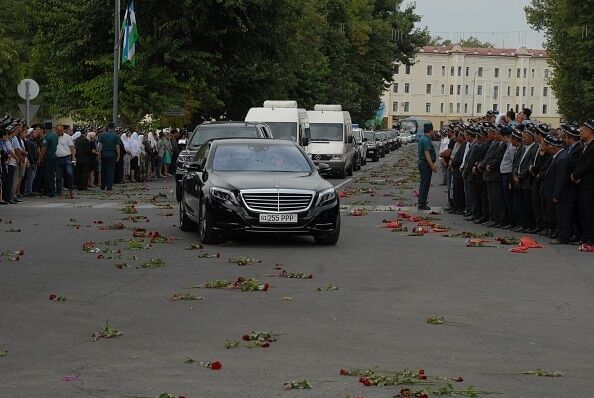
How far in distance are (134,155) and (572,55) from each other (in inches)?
1499

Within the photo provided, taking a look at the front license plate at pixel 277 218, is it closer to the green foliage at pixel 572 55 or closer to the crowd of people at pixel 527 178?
the crowd of people at pixel 527 178

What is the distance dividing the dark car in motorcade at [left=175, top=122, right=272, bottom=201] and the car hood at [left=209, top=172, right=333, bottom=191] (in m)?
9.27

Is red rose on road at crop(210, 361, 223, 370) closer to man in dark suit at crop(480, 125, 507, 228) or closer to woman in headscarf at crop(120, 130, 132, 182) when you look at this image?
man in dark suit at crop(480, 125, 507, 228)

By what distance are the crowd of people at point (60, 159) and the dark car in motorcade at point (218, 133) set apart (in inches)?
143

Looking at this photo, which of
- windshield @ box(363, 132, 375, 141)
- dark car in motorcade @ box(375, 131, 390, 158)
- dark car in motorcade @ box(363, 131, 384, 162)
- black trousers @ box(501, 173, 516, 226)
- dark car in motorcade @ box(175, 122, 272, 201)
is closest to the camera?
black trousers @ box(501, 173, 516, 226)

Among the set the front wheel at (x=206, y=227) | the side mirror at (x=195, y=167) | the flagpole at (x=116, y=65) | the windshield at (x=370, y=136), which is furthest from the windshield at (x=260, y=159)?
the windshield at (x=370, y=136)

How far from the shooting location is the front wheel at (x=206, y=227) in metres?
19.4

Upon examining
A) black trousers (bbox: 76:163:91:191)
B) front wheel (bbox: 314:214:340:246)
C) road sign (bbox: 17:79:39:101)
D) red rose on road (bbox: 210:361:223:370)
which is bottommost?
black trousers (bbox: 76:163:91:191)

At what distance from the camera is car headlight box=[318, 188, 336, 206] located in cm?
1939

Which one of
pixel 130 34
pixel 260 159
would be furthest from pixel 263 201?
pixel 130 34

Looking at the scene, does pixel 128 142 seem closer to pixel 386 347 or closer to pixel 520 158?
pixel 520 158

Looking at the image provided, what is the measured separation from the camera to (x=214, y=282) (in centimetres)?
1444

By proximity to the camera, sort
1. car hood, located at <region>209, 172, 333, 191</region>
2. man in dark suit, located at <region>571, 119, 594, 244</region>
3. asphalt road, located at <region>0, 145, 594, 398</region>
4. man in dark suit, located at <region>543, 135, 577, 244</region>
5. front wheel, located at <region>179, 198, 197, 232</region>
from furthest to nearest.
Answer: front wheel, located at <region>179, 198, 197, 232</region> → man in dark suit, located at <region>543, 135, 577, 244</region> → man in dark suit, located at <region>571, 119, 594, 244</region> → car hood, located at <region>209, 172, 333, 191</region> → asphalt road, located at <region>0, 145, 594, 398</region>

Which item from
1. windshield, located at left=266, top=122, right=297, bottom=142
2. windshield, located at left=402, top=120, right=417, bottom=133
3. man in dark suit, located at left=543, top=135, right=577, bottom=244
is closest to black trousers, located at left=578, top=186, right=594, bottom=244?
man in dark suit, located at left=543, top=135, right=577, bottom=244
